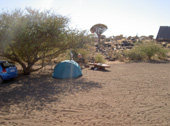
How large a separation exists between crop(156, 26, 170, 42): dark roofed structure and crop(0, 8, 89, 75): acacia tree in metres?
33.5

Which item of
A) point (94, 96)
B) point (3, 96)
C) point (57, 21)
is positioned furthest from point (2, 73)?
point (94, 96)

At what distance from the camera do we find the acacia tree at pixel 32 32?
8.72 m

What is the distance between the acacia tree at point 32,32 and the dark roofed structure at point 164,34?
33.5 m

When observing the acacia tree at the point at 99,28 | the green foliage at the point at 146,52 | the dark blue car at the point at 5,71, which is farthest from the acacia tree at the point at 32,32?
the acacia tree at the point at 99,28

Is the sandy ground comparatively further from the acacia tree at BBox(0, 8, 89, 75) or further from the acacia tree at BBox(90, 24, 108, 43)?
the acacia tree at BBox(90, 24, 108, 43)

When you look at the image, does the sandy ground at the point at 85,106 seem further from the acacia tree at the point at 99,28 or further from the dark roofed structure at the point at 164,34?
the acacia tree at the point at 99,28

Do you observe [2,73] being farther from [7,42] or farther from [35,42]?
[35,42]

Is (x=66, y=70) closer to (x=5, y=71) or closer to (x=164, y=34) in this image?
(x=5, y=71)

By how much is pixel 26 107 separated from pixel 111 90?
13.1ft

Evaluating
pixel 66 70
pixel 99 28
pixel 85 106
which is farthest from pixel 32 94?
pixel 99 28

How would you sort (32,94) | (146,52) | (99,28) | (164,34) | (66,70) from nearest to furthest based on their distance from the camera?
(32,94) < (66,70) < (146,52) < (164,34) < (99,28)

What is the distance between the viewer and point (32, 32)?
360 inches

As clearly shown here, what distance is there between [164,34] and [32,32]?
3693cm

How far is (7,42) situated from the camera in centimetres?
877
